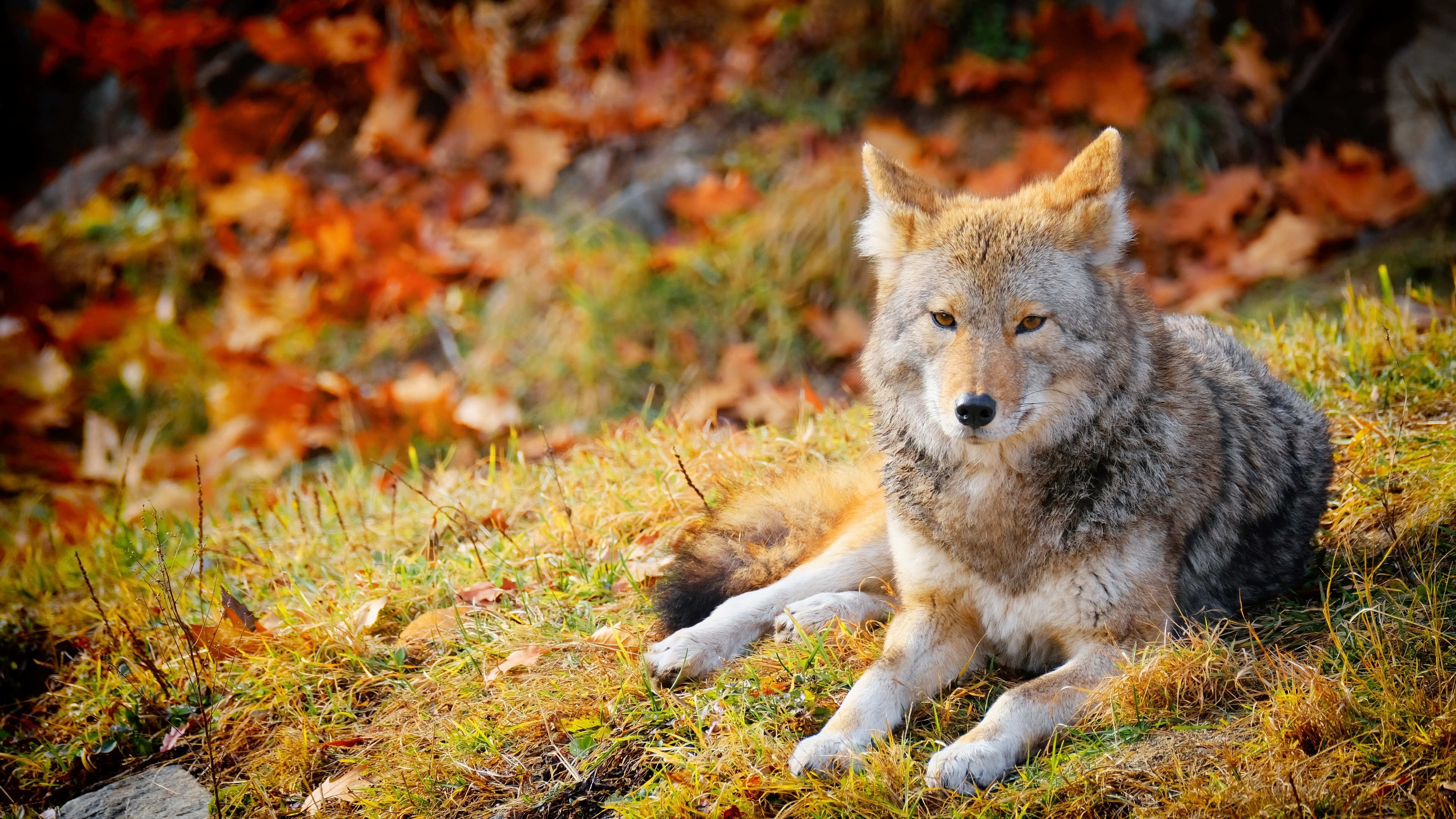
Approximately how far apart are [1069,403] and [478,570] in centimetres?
263

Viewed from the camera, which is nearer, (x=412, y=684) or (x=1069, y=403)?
(x=1069, y=403)

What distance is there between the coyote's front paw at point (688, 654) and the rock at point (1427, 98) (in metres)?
6.24

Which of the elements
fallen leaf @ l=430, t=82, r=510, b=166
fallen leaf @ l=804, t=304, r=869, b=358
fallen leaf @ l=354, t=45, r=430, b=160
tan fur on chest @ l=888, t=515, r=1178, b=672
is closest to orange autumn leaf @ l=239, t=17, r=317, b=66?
fallen leaf @ l=354, t=45, r=430, b=160

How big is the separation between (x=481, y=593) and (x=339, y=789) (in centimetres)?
103

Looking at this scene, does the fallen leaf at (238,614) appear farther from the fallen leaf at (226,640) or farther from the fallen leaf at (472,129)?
the fallen leaf at (472,129)

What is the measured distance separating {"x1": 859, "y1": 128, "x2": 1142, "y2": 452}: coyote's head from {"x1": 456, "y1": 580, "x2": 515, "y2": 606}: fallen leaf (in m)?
1.82

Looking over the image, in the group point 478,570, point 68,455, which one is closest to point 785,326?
point 478,570

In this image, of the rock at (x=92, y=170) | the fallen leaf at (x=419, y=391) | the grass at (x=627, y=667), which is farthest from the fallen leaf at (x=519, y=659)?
the rock at (x=92, y=170)

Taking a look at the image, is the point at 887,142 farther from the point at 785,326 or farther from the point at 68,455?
the point at 68,455

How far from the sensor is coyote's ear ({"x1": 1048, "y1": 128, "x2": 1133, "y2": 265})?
3.26m

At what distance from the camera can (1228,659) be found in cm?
304

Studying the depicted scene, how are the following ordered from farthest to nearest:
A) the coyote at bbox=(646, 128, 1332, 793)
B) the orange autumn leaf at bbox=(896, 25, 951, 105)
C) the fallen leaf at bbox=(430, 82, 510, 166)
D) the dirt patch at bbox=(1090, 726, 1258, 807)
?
the fallen leaf at bbox=(430, 82, 510, 166), the orange autumn leaf at bbox=(896, 25, 951, 105), the coyote at bbox=(646, 128, 1332, 793), the dirt patch at bbox=(1090, 726, 1258, 807)

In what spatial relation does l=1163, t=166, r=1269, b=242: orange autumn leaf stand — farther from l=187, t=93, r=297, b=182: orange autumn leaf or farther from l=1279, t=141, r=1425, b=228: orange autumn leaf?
l=187, t=93, r=297, b=182: orange autumn leaf

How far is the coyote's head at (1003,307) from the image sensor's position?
305cm
